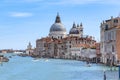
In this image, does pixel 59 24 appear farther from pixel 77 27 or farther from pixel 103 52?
pixel 103 52

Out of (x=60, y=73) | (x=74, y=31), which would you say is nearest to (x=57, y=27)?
(x=74, y=31)

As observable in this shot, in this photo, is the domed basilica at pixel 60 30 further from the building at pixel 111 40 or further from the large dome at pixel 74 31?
the building at pixel 111 40

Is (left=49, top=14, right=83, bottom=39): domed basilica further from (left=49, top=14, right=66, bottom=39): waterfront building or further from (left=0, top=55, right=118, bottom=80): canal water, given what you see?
(left=0, top=55, right=118, bottom=80): canal water

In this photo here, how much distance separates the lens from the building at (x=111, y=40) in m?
44.9

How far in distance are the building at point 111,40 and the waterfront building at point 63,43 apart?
74.6 ft

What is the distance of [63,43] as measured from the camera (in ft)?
309

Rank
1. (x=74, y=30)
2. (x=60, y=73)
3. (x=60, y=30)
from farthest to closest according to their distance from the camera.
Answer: (x=60, y=30)
(x=74, y=30)
(x=60, y=73)

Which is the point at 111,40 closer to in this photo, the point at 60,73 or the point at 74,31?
the point at 60,73

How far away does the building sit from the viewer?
4491 cm

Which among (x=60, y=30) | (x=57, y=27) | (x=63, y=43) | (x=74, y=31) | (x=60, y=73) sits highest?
(x=57, y=27)

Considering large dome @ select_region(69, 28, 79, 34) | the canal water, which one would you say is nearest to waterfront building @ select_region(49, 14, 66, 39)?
large dome @ select_region(69, 28, 79, 34)

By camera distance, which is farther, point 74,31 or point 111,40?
point 74,31

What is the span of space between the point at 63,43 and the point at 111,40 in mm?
46827

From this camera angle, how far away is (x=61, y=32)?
107500 mm
